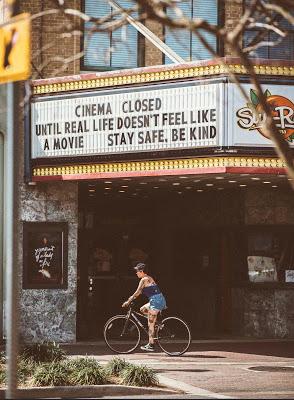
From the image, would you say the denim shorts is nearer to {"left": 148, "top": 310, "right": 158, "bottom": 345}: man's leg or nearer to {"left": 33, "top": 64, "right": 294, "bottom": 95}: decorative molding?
{"left": 148, "top": 310, "right": 158, "bottom": 345}: man's leg

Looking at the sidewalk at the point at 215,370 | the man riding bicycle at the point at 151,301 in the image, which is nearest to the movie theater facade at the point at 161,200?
the sidewalk at the point at 215,370

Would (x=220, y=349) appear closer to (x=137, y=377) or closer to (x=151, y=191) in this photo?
(x=151, y=191)

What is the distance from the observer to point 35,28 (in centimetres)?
2106

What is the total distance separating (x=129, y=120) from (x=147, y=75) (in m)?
0.92

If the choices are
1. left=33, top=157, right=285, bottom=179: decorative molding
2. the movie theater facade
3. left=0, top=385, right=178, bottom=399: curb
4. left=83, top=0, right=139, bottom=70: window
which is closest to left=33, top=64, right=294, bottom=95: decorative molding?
the movie theater facade

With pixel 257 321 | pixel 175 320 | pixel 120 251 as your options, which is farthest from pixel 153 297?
pixel 120 251

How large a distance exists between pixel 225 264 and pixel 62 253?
448 centimetres

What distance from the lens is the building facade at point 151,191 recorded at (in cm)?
1830

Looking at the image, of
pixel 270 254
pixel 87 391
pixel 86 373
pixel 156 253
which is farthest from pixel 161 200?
pixel 87 391

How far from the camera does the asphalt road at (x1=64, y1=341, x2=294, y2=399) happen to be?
1406 centimetres

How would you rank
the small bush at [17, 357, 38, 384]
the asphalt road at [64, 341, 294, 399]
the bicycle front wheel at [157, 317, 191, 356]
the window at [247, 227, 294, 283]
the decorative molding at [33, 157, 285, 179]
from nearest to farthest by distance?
the small bush at [17, 357, 38, 384] → the asphalt road at [64, 341, 294, 399] → the decorative molding at [33, 157, 285, 179] → the bicycle front wheel at [157, 317, 191, 356] → the window at [247, 227, 294, 283]

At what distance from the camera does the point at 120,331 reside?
18562 mm

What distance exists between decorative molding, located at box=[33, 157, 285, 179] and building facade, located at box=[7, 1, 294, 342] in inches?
1.0

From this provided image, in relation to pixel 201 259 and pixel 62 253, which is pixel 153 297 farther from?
pixel 201 259
